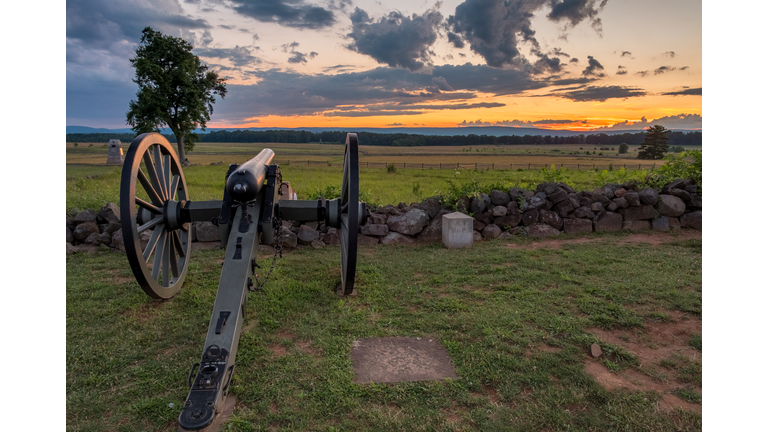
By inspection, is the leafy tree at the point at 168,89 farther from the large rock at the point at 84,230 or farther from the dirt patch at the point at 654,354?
the dirt patch at the point at 654,354

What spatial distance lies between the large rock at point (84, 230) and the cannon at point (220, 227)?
9.89 ft

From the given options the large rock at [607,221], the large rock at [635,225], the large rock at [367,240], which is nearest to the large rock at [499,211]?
the large rock at [607,221]

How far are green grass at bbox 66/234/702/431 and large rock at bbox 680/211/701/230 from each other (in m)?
2.50

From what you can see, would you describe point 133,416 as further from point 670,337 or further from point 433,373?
point 670,337

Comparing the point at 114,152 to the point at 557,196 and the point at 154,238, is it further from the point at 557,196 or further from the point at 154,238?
the point at 557,196

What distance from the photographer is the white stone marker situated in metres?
7.93

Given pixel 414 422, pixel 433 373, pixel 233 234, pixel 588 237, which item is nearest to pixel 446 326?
pixel 433 373

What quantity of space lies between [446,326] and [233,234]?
7.77ft

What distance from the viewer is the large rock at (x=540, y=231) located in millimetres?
8797

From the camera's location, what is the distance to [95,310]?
16.1 ft

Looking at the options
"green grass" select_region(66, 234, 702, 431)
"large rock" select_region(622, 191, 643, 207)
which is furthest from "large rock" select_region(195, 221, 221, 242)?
"large rock" select_region(622, 191, 643, 207)

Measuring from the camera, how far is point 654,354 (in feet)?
13.0

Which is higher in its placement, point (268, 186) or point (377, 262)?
point (268, 186)

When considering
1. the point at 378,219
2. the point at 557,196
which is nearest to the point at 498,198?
the point at 557,196
